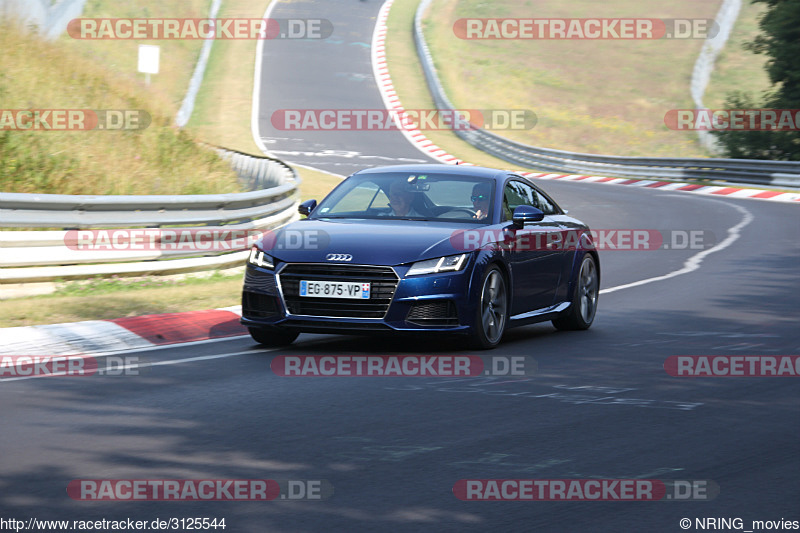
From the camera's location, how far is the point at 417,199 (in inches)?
409

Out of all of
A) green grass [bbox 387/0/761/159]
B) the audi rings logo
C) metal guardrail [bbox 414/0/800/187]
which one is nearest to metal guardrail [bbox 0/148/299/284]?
the audi rings logo

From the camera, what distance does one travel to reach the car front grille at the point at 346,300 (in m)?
9.13

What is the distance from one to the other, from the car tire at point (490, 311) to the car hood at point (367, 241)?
0.46 metres

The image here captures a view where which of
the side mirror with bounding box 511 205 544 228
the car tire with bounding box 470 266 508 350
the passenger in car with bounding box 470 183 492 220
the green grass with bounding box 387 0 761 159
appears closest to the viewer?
the car tire with bounding box 470 266 508 350

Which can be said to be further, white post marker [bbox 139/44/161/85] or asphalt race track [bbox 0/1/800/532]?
white post marker [bbox 139/44/161/85]

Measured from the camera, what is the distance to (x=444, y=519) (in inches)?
196

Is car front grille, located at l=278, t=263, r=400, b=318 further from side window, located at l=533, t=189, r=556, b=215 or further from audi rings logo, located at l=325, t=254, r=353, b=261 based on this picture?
side window, located at l=533, t=189, r=556, b=215

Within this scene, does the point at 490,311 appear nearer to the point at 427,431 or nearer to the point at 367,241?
the point at 367,241

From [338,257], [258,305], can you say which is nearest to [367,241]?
[338,257]

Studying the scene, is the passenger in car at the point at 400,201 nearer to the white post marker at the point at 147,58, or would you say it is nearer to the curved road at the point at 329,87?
the white post marker at the point at 147,58

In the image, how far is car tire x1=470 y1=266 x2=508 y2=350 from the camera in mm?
9492

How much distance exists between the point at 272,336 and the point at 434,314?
1.50 metres

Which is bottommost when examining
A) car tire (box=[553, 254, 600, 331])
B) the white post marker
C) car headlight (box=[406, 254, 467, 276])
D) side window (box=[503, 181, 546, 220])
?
car tire (box=[553, 254, 600, 331])

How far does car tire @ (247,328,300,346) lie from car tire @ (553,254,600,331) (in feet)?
9.11
